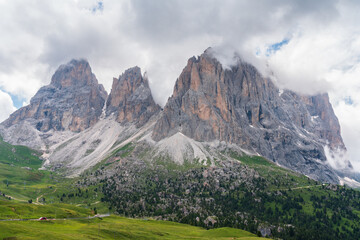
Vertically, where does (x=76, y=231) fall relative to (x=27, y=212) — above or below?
below

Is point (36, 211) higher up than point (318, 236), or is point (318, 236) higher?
point (36, 211)

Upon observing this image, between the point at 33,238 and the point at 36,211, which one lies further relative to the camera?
the point at 36,211

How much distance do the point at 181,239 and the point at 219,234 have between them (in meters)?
33.1

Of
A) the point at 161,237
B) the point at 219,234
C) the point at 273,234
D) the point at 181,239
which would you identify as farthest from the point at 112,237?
the point at 273,234

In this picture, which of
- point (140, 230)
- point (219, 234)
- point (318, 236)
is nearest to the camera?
point (140, 230)

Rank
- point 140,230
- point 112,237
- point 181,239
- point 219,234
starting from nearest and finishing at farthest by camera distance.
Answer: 1. point 112,237
2. point 181,239
3. point 140,230
4. point 219,234

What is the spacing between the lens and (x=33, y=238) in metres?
90.8

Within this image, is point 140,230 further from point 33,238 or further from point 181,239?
point 33,238

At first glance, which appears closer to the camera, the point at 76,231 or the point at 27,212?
the point at 76,231

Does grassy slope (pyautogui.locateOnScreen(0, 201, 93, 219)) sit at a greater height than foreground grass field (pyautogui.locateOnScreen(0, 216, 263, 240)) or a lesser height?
greater

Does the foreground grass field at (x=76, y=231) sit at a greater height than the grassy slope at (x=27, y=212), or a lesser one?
lesser

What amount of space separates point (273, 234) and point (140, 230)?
10603 centimetres

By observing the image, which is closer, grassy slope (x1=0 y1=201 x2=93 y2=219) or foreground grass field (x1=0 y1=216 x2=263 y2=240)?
foreground grass field (x1=0 y1=216 x2=263 y2=240)

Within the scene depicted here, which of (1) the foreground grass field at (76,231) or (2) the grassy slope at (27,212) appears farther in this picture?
Answer: (2) the grassy slope at (27,212)
